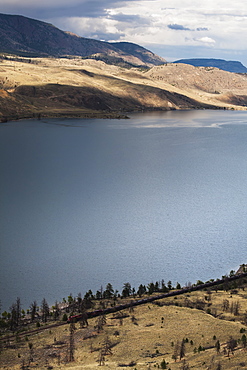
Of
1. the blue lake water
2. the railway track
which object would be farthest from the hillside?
the blue lake water

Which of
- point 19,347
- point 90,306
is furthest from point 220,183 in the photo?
point 19,347

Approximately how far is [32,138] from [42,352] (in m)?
94.5

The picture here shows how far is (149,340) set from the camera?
1222 inches

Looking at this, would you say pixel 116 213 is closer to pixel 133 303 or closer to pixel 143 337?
pixel 133 303

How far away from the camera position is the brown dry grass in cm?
2723

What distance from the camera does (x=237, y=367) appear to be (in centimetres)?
2355

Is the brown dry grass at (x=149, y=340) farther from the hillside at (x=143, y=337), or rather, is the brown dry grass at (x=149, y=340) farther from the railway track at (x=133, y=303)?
the railway track at (x=133, y=303)

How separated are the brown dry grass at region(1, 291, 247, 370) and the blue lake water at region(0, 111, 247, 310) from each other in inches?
264

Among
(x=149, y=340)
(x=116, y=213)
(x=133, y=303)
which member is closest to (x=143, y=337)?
(x=149, y=340)

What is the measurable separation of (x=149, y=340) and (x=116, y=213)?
2921cm

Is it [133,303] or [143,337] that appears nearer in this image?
[143,337]

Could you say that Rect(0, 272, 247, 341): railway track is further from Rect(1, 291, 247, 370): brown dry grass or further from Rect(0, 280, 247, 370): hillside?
Rect(1, 291, 247, 370): brown dry grass

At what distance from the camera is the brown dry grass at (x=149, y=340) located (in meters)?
27.2

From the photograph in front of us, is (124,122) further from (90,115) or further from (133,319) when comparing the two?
(133,319)
